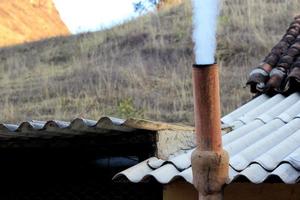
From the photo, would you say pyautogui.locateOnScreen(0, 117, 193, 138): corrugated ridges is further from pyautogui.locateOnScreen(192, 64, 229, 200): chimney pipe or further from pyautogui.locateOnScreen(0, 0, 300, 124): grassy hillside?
pyautogui.locateOnScreen(0, 0, 300, 124): grassy hillside

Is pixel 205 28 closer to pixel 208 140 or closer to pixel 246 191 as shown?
pixel 208 140

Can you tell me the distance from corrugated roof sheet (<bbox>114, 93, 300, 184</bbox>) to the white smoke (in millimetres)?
637

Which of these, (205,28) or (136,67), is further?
(136,67)

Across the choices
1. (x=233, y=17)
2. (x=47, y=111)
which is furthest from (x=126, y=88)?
(x=233, y=17)

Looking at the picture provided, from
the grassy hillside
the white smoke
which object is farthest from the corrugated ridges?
the grassy hillside

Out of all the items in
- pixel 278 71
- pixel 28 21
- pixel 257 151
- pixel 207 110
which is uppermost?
pixel 28 21

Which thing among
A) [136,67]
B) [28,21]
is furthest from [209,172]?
[28,21]

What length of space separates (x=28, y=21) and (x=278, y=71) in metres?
33.6

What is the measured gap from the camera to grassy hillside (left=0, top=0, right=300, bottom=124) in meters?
13.2

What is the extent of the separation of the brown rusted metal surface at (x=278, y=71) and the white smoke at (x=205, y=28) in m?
3.20

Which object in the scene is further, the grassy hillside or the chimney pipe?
the grassy hillside

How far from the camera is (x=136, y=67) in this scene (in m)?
15.9

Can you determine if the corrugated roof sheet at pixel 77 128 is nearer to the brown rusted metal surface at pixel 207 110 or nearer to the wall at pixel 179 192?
the wall at pixel 179 192

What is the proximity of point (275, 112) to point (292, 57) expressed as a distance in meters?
1.35
